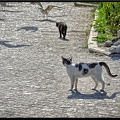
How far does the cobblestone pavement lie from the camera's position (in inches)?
394

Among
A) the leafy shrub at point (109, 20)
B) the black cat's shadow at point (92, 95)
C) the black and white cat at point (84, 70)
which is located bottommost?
the black cat's shadow at point (92, 95)

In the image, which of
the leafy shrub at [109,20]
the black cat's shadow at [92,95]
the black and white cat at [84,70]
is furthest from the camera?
the leafy shrub at [109,20]

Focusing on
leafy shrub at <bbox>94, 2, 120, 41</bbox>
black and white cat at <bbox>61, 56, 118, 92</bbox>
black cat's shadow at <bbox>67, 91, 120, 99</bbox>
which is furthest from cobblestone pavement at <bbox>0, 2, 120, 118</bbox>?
leafy shrub at <bbox>94, 2, 120, 41</bbox>

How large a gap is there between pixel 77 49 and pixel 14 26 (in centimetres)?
504

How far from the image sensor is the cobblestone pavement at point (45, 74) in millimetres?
10008

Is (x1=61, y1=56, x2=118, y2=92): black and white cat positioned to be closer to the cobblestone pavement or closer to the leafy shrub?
the cobblestone pavement

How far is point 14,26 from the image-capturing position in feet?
66.4

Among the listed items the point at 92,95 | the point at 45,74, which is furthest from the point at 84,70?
the point at 45,74

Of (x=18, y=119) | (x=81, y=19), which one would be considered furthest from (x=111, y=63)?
(x=81, y=19)

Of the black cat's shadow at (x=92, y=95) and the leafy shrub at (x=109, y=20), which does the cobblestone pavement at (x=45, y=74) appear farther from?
the leafy shrub at (x=109, y=20)

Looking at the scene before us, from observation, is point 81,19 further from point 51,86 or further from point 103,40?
point 51,86

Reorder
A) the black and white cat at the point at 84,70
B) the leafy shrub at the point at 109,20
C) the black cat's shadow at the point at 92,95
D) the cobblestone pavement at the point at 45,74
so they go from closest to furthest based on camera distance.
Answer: the cobblestone pavement at the point at 45,74, the black cat's shadow at the point at 92,95, the black and white cat at the point at 84,70, the leafy shrub at the point at 109,20

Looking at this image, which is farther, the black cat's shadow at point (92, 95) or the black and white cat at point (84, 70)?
the black and white cat at point (84, 70)

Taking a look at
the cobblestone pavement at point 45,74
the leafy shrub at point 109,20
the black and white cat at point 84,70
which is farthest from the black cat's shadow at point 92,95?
the leafy shrub at point 109,20
